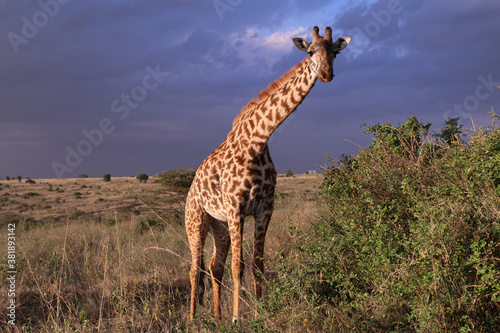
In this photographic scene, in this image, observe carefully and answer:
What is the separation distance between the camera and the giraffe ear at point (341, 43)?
4523mm

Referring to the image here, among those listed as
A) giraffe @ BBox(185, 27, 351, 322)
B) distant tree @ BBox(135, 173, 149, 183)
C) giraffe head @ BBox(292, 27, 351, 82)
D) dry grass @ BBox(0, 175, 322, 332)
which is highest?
distant tree @ BBox(135, 173, 149, 183)

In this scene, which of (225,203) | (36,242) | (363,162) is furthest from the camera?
(36,242)

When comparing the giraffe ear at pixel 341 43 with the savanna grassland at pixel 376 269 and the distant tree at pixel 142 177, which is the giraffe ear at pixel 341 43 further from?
the distant tree at pixel 142 177

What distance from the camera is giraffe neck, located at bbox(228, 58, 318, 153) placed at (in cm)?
465

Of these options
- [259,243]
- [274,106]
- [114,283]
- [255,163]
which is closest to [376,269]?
[259,243]

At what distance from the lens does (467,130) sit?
20.0 ft

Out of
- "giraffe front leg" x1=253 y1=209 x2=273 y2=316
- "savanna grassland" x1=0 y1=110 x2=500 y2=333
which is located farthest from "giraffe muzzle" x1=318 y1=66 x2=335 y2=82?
"giraffe front leg" x1=253 y1=209 x2=273 y2=316

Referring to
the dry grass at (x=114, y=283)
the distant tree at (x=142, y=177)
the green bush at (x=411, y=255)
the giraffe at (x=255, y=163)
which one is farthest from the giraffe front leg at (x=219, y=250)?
the distant tree at (x=142, y=177)

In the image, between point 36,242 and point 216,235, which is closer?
point 216,235

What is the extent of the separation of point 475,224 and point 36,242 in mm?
10173

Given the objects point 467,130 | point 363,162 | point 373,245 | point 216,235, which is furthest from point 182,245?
point 467,130

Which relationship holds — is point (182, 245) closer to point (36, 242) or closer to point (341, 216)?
point (36, 242)

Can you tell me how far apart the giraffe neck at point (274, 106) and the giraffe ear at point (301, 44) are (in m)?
0.16

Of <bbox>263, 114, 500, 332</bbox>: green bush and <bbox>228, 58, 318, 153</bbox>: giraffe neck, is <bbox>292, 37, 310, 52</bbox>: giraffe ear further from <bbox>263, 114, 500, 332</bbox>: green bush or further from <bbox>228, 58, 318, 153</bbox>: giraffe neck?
<bbox>263, 114, 500, 332</bbox>: green bush
